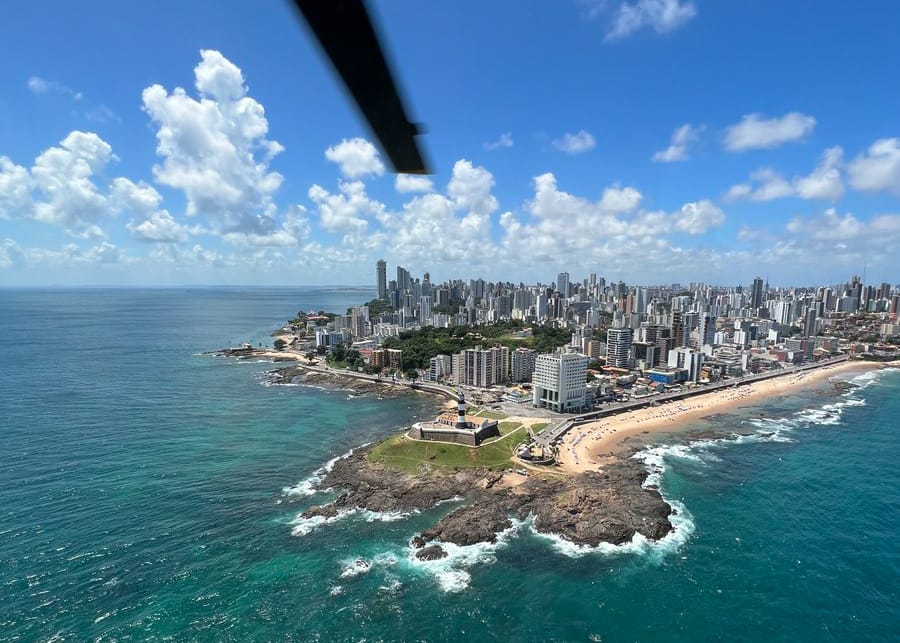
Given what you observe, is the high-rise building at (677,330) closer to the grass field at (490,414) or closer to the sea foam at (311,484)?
the grass field at (490,414)

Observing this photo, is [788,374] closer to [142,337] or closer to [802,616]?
[802,616]

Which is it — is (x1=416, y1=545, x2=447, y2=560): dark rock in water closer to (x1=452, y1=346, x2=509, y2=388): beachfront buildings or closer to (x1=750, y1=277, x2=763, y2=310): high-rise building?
(x1=452, y1=346, x2=509, y2=388): beachfront buildings

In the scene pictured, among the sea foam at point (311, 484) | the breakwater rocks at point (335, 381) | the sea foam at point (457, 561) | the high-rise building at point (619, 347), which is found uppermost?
the high-rise building at point (619, 347)

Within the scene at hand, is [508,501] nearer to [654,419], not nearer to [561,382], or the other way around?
[561,382]

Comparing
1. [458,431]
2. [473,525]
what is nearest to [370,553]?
[473,525]

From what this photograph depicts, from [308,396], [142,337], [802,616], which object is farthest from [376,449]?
[142,337]

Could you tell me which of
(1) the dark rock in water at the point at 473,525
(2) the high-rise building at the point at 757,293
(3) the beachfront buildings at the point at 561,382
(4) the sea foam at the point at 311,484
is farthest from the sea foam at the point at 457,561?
(2) the high-rise building at the point at 757,293
